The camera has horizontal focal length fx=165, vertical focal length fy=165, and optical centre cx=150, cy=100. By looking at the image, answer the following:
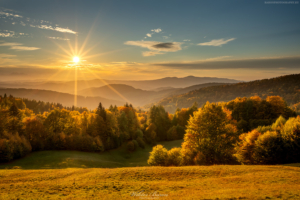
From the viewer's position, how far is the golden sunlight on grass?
15828 mm

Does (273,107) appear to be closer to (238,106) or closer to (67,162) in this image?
(238,106)

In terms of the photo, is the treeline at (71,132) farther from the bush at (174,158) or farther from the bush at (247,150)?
the bush at (247,150)

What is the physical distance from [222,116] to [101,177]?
26.0 metres

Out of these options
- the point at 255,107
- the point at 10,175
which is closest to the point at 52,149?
the point at 10,175

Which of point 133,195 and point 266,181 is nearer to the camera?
point 133,195

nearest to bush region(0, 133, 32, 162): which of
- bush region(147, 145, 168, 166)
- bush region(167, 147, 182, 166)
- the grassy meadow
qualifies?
the grassy meadow

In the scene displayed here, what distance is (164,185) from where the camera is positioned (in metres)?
20.0

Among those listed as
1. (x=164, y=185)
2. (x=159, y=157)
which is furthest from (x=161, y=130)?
(x=164, y=185)

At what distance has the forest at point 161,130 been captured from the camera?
3362cm

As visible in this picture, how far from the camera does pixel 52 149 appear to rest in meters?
56.1

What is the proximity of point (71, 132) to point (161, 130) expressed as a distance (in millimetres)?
45387

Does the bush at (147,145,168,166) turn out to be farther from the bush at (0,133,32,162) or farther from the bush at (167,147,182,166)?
the bush at (0,133,32,162)

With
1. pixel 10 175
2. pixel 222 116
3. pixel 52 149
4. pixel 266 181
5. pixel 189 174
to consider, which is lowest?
pixel 52 149

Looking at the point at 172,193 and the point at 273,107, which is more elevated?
the point at 273,107
